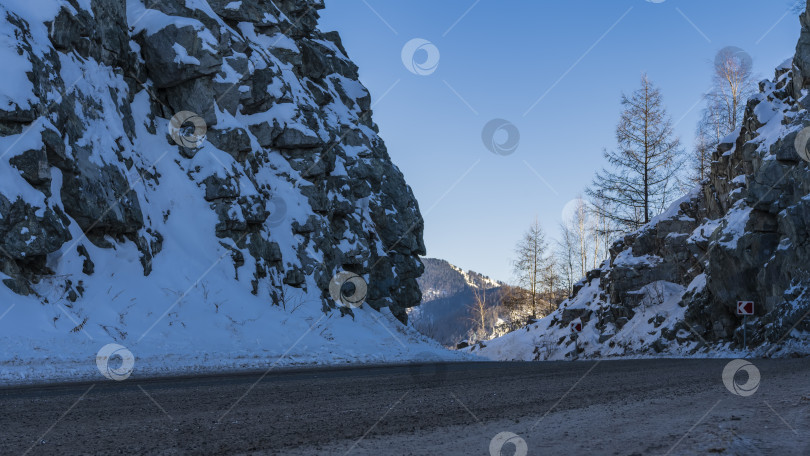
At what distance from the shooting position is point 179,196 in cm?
2334

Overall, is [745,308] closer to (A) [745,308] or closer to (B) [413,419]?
(A) [745,308]

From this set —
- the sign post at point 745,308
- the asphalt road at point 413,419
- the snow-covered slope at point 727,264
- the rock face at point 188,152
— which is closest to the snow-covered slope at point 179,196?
the rock face at point 188,152

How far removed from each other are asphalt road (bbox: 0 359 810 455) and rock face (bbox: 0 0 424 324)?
10.6 meters

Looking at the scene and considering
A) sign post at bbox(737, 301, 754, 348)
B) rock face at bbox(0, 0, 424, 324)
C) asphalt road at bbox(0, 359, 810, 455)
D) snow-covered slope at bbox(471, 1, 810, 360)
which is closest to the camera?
asphalt road at bbox(0, 359, 810, 455)

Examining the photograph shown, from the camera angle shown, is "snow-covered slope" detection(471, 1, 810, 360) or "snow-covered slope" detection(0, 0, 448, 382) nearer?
"snow-covered slope" detection(0, 0, 448, 382)

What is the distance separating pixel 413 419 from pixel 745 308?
20354mm

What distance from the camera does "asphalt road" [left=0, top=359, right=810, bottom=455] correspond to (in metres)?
3.91

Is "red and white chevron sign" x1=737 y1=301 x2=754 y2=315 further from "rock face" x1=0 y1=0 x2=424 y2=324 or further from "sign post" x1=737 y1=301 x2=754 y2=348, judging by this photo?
"rock face" x1=0 y1=0 x2=424 y2=324

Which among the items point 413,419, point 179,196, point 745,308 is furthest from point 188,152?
point 745,308

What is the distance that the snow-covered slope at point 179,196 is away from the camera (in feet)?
52.3

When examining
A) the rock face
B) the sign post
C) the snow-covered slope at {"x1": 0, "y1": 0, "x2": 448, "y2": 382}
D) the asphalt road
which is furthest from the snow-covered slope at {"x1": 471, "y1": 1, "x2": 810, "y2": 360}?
the asphalt road

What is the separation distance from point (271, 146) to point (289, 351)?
13.1 m

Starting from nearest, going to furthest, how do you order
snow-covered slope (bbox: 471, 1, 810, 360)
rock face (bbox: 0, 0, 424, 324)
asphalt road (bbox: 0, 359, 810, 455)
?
1. asphalt road (bbox: 0, 359, 810, 455)
2. rock face (bbox: 0, 0, 424, 324)
3. snow-covered slope (bbox: 471, 1, 810, 360)

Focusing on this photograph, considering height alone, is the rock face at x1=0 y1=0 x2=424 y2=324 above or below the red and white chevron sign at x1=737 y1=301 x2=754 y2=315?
below
